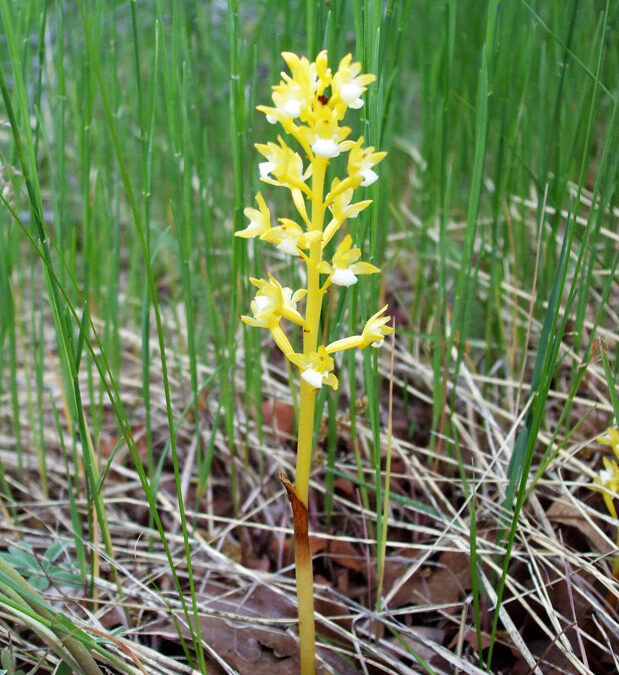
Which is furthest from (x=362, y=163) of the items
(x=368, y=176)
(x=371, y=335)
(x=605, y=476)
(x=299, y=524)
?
(x=605, y=476)

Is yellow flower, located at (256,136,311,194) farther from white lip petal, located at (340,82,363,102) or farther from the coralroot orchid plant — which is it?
white lip petal, located at (340,82,363,102)

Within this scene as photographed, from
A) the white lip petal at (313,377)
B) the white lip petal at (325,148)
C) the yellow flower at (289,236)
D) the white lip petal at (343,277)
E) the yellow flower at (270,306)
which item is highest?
the white lip petal at (325,148)

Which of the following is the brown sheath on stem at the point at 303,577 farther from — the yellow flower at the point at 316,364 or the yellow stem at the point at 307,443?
the yellow flower at the point at 316,364

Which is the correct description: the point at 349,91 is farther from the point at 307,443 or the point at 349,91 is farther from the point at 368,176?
the point at 307,443

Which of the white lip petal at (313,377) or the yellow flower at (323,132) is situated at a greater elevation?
the yellow flower at (323,132)

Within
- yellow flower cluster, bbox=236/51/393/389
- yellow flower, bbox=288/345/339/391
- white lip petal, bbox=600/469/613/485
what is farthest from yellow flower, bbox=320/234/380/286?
white lip petal, bbox=600/469/613/485

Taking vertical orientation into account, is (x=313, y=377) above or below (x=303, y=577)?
above

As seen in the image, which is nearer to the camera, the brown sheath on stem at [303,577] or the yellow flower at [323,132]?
the yellow flower at [323,132]

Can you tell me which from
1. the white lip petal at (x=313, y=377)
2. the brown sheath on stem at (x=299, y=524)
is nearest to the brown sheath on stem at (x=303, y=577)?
the brown sheath on stem at (x=299, y=524)
